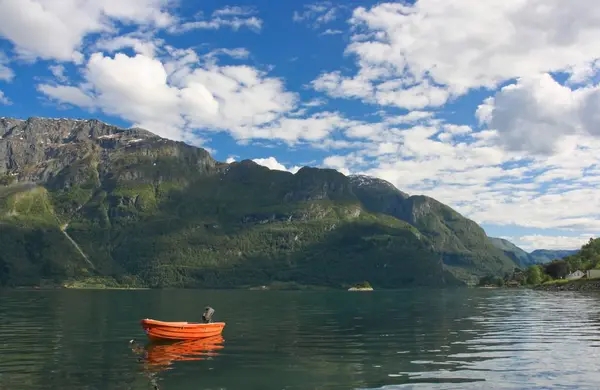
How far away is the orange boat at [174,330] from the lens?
52.9m

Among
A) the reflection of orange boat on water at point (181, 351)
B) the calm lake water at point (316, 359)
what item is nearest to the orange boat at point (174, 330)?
the reflection of orange boat on water at point (181, 351)

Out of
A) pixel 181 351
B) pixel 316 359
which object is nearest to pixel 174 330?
pixel 181 351

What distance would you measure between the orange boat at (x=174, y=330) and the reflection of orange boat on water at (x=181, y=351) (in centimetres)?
60

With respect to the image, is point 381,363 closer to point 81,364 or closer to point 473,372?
point 473,372

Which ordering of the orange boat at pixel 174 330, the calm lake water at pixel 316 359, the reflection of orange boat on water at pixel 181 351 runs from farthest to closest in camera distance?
the orange boat at pixel 174 330 → the reflection of orange boat on water at pixel 181 351 → the calm lake water at pixel 316 359

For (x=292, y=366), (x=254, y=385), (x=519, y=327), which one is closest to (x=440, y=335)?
(x=519, y=327)

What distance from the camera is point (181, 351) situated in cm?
4922

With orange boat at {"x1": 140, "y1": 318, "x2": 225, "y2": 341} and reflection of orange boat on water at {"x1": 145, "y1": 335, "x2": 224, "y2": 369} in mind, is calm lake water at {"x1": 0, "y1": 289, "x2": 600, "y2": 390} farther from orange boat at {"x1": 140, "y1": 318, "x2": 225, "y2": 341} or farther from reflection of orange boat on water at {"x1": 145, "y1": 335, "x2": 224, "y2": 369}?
orange boat at {"x1": 140, "y1": 318, "x2": 225, "y2": 341}

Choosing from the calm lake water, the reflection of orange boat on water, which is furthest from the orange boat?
the calm lake water

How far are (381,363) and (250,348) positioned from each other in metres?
14.7

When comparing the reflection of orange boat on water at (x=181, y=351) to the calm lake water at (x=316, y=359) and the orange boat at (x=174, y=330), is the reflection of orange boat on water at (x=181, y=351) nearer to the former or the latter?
the calm lake water at (x=316, y=359)

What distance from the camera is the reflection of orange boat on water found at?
43969mm

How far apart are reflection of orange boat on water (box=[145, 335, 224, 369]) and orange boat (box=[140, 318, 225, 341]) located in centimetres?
60

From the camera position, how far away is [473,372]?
3700 cm
